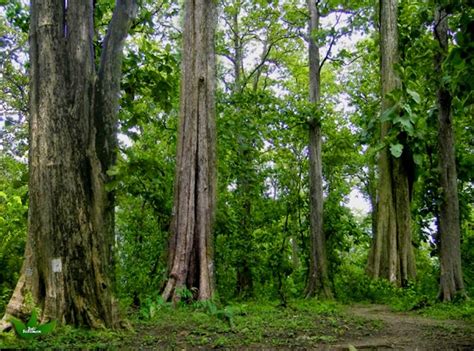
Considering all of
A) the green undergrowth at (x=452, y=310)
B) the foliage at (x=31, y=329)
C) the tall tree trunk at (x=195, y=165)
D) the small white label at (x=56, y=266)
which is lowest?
the green undergrowth at (x=452, y=310)

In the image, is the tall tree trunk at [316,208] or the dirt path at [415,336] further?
the tall tree trunk at [316,208]

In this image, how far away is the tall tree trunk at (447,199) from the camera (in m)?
8.85

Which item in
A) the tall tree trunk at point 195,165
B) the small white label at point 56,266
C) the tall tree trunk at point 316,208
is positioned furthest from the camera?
the tall tree trunk at point 316,208

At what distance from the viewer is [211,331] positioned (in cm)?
575

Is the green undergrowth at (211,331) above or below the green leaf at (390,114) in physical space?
below

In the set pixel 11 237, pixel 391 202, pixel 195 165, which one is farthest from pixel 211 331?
pixel 391 202

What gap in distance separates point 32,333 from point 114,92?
3.35 m

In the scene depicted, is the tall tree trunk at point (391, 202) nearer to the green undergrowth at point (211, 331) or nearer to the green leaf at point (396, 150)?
the green leaf at point (396, 150)

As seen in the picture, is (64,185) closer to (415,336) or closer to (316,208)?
(415,336)

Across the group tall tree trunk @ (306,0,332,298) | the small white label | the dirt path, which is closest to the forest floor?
the dirt path

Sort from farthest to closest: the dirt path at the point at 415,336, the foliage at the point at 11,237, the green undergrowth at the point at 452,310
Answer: the foliage at the point at 11,237
the green undergrowth at the point at 452,310
the dirt path at the point at 415,336

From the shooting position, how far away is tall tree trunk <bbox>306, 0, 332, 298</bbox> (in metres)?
11.6

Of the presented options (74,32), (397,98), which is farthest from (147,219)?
(74,32)

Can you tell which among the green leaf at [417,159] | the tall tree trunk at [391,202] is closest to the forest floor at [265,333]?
the tall tree trunk at [391,202]
